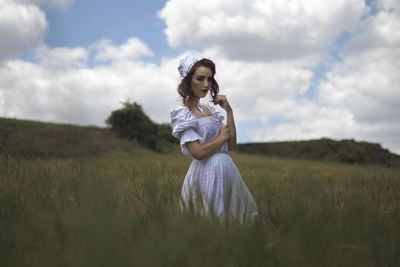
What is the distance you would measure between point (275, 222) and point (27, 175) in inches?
91.2

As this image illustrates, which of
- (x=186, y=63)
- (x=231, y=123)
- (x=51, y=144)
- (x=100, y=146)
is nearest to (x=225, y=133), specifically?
(x=231, y=123)

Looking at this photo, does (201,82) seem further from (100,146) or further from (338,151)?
(338,151)

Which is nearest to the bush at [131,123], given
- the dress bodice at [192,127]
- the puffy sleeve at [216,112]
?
the puffy sleeve at [216,112]

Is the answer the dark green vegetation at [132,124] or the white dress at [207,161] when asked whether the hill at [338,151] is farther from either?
the white dress at [207,161]

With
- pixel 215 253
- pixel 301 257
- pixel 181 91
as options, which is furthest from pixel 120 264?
pixel 181 91

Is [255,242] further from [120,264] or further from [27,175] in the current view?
[27,175]

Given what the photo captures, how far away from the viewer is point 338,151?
21.7 m

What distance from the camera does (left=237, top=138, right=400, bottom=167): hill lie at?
21.1 metres

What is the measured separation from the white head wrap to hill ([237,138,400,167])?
2082 centimetres

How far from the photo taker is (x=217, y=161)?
265cm

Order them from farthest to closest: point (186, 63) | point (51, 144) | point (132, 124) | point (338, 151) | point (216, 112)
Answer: point (338, 151) < point (132, 124) < point (51, 144) < point (216, 112) < point (186, 63)

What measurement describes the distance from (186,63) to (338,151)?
838 inches

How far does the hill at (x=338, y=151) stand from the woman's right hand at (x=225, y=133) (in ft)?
68.2

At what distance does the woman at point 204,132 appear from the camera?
2.60m
